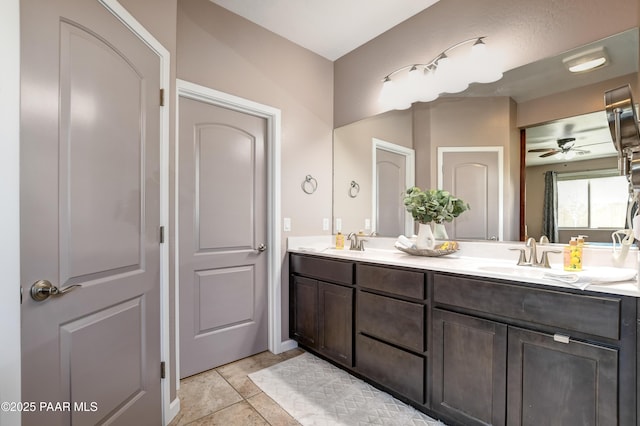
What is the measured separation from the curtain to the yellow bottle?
0.23 m

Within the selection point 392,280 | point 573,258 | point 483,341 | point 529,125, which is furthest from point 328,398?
point 529,125

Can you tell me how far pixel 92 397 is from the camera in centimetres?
122

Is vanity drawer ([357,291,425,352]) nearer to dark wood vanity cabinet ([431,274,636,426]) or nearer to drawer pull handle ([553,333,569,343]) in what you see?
dark wood vanity cabinet ([431,274,636,426])

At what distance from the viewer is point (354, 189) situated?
2861 millimetres

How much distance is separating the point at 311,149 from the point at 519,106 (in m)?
1.63

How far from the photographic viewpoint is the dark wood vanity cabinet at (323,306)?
2123 millimetres

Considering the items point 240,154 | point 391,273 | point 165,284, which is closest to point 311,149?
point 240,154

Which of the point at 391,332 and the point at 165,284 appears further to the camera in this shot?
the point at 391,332

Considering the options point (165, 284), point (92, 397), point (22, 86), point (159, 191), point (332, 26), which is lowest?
point (92, 397)

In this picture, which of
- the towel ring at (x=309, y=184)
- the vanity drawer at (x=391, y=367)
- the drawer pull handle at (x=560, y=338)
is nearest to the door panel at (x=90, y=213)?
the vanity drawer at (x=391, y=367)

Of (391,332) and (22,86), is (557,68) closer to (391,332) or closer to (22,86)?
(391,332)

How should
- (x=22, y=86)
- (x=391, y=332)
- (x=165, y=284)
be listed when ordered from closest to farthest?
1. (x=22, y=86)
2. (x=165, y=284)
3. (x=391, y=332)

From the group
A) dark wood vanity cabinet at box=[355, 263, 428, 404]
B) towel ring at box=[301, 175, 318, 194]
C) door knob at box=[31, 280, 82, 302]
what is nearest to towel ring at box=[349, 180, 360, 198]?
towel ring at box=[301, 175, 318, 194]

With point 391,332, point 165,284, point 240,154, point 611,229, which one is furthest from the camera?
point 240,154
